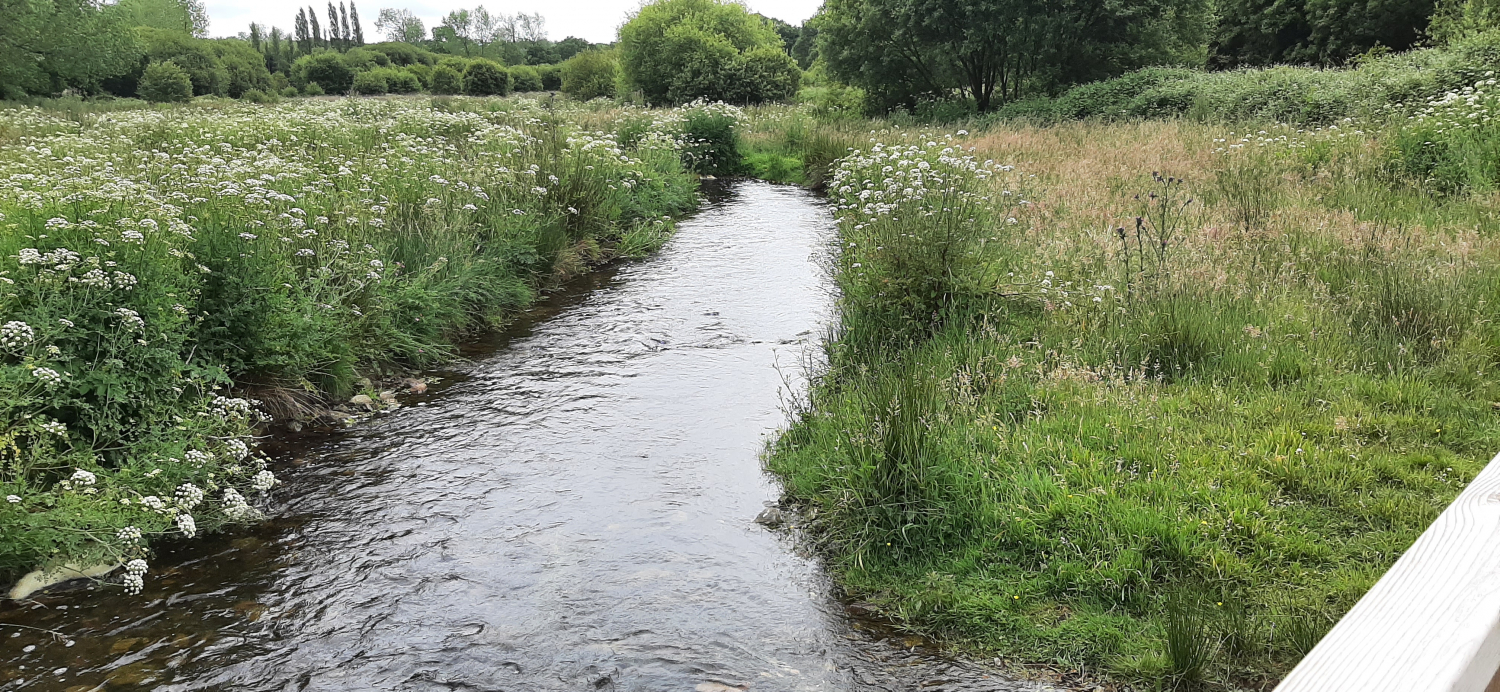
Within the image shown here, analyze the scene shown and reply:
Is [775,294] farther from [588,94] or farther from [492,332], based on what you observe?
Answer: [588,94]

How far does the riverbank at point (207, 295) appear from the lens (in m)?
4.50

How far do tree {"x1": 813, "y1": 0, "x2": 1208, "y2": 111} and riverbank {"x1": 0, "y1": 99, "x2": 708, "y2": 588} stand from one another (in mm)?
22533

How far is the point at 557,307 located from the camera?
10156 millimetres

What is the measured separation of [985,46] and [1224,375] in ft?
93.3

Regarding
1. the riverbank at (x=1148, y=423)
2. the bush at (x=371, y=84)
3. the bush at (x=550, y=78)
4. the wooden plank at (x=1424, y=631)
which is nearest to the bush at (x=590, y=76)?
the bush at (x=371, y=84)

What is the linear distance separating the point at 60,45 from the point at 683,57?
28883 millimetres

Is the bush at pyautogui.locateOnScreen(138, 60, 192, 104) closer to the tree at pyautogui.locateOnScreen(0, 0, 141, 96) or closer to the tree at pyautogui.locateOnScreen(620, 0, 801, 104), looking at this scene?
the tree at pyautogui.locateOnScreen(0, 0, 141, 96)

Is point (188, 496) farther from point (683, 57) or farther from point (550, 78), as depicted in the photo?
point (550, 78)

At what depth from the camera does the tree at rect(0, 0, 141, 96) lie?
34.3 m

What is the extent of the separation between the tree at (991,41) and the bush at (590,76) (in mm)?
21816

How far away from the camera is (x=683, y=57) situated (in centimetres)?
4019

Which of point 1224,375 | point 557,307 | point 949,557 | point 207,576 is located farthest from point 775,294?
point 207,576

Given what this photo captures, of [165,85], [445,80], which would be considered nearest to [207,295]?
[165,85]

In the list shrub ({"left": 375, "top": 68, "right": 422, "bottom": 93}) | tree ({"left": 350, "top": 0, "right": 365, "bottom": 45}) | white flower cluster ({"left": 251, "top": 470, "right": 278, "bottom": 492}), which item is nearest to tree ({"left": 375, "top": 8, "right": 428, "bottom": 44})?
tree ({"left": 350, "top": 0, "right": 365, "bottom": 45})
